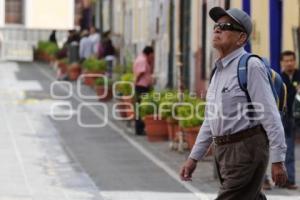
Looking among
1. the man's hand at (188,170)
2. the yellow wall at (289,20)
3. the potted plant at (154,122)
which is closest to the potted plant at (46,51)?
the yellow wall at (289,20)

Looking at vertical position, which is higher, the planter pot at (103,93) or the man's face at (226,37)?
the man's face at (226,37)

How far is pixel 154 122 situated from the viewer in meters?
20.9

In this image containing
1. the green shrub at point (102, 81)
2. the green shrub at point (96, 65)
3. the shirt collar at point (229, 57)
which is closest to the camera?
the shirt collar at point (229, 57)

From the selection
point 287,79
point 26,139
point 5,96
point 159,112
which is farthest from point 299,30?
point 5,96

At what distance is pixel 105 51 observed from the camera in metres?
A: 38.5

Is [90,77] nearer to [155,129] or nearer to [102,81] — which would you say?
[102,81]

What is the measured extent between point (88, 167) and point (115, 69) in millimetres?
17071

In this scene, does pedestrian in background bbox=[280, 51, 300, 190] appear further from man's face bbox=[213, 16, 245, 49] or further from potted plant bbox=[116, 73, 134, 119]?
potted plant bbox=[116, 73, 134, 119]

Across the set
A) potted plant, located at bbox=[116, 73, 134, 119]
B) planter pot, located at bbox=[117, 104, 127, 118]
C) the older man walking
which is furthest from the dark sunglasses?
planter pot, located at bbox=[117, 104, 127, 118]

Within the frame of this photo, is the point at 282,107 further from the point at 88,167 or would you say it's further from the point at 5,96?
Result: the point at 5,96

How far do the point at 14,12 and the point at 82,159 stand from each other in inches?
1737

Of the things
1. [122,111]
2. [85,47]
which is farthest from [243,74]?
[85,47]

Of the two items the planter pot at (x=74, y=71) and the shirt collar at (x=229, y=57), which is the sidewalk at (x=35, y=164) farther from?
the planter pot at (x=74, y=71)

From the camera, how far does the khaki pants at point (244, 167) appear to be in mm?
7598
